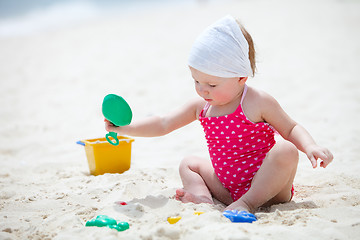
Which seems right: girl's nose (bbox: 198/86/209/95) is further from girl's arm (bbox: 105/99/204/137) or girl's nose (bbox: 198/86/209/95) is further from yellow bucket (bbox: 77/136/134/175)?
yellow bucket (bbox: 77/136/134/175)

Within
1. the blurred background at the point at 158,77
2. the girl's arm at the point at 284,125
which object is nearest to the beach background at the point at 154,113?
the blurred background at the point at 158,77

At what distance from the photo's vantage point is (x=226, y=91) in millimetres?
2242

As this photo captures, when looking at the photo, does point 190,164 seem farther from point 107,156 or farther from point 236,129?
point 107,156

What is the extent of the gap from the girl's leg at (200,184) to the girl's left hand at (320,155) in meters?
0.53

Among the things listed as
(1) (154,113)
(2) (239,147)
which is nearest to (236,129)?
(2) (239,147)

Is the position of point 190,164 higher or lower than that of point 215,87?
lower

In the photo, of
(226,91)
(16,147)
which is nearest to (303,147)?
(226,91)

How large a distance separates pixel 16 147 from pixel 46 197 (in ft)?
4.89

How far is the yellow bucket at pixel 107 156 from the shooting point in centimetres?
278

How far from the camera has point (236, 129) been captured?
2.25 metres

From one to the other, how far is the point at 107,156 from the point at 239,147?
3.23 feet

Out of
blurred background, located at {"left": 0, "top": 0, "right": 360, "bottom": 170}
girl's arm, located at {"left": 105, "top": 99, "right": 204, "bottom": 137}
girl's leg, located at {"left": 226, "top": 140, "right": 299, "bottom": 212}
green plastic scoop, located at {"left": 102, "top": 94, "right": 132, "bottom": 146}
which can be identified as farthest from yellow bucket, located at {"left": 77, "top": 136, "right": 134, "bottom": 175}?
girl's leg, located at {"left": 226, "top": 140, "right": 299, "bottom": 212}

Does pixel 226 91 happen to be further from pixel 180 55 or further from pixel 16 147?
pixel 180 55

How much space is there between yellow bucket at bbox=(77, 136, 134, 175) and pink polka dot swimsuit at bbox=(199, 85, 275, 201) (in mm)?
789
